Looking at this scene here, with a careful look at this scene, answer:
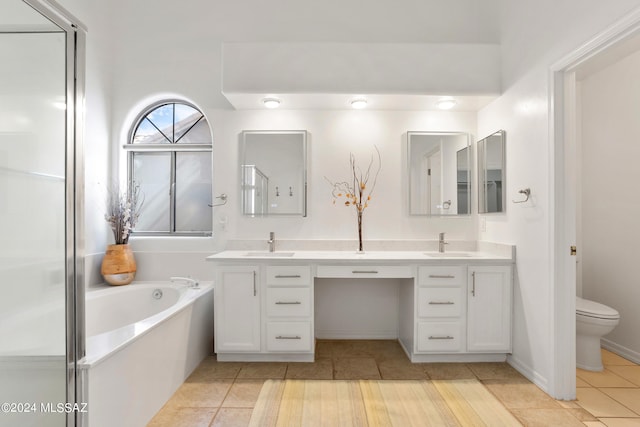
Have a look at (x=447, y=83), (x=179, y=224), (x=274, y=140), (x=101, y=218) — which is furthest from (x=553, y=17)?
(x=101, y=218)

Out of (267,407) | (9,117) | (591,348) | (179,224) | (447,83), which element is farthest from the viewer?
(179,224)

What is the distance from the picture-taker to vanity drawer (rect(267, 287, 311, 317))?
2.53 metres

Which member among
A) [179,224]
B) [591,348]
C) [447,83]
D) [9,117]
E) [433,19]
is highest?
[433,19]

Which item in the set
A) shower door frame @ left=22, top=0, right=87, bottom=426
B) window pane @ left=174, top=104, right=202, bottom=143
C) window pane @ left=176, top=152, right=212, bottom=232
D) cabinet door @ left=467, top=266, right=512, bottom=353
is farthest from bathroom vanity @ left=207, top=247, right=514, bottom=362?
window pane @ left=174, top=104, right=202, bottom=143

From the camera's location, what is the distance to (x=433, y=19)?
3.09 meters

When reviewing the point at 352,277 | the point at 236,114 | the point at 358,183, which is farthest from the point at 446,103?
the point at 236,114

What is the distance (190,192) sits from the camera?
329cm

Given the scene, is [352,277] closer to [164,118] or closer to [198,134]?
[198,134]

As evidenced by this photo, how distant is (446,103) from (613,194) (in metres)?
1.52

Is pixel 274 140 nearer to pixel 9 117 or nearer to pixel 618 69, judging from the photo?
pixel 9 117

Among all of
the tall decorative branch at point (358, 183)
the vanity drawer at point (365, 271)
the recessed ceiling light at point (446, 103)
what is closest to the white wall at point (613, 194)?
the recessed ceiling light at point (446, 103)

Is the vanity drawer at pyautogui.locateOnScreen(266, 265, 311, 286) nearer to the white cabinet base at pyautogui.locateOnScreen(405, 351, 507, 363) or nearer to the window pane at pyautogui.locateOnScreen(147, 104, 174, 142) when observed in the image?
the white cabinet base at pyautogui.locateOnScreen(405, 351, 507, 363)

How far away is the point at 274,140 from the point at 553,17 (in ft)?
7.03

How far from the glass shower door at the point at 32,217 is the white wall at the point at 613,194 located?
144 inches
